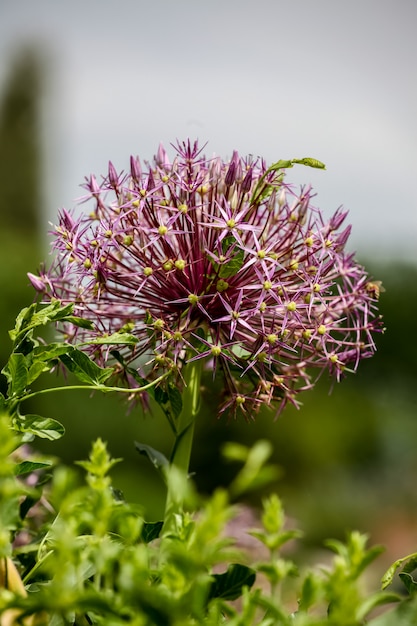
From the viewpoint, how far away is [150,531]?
2.00 feet

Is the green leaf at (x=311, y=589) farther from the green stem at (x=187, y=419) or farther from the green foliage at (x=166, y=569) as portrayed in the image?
the green stem at (x=187, y=419)

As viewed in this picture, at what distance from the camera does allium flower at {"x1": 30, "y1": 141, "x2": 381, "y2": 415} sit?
771 millimetres

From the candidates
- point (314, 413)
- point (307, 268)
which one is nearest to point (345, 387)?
point (314, 413)

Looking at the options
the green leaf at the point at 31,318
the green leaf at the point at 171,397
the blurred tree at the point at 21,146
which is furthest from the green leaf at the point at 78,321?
the blurred tree at the point at 21,146

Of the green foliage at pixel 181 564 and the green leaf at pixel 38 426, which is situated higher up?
the green foliage at pixel 181 564

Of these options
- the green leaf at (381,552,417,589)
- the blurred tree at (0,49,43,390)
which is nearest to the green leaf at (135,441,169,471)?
the green leaf at (381,552,417,589)

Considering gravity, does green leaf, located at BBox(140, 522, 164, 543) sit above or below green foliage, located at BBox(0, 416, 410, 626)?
below

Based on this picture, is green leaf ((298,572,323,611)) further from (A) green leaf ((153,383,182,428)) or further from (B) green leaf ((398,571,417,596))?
(A) green leaf ((153,383,182,428))

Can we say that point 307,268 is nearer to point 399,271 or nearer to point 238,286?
point 238,286

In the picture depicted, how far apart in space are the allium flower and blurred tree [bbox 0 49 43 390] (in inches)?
208

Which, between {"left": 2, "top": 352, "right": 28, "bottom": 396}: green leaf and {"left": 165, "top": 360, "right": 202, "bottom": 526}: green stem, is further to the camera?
{"left": 165, "top": 360, "right": 202, "bottom": 526}: green stem

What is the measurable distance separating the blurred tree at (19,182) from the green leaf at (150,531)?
5.51m

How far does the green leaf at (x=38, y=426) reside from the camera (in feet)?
1.91

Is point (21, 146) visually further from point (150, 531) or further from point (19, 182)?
point (150, 531)
